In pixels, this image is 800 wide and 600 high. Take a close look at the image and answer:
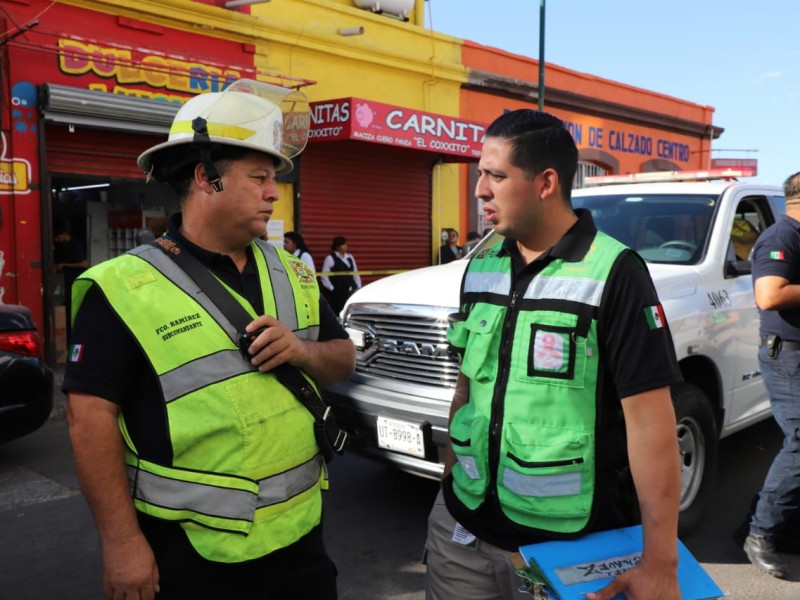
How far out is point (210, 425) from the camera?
70.7 inches

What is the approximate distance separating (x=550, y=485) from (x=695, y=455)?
2.76m

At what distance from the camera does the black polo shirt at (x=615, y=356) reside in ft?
5.86

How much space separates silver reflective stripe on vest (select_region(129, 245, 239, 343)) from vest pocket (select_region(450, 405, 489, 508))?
0.66m

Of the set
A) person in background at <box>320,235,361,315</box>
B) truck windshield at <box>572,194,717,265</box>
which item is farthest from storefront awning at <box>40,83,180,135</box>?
truck windshield at <box>572,194,717,265</box>

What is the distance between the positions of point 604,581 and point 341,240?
10.6 m

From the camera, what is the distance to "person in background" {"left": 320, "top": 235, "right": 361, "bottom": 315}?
469 inches

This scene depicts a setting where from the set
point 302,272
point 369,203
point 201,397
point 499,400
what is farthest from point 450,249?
point 201,397

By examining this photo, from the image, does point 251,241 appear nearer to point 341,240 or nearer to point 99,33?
point 99,33

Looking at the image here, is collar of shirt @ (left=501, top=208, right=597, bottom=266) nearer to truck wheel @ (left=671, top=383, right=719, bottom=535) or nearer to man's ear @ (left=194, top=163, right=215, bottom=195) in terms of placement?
man's ear @ (left=194, top=163, right=215, bottom=195)

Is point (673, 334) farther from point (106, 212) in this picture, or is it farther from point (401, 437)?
point (106, 212)

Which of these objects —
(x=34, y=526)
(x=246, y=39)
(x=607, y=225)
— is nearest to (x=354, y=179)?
(x=246, y=39)

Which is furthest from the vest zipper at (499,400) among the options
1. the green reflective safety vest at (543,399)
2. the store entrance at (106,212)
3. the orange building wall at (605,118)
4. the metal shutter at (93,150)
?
the orange building wall at (605,118)

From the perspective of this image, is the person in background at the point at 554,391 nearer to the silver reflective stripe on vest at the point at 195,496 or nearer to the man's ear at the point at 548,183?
the man's ear at the point at 548,183

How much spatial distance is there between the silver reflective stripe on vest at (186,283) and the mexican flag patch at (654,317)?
3.27 feet
